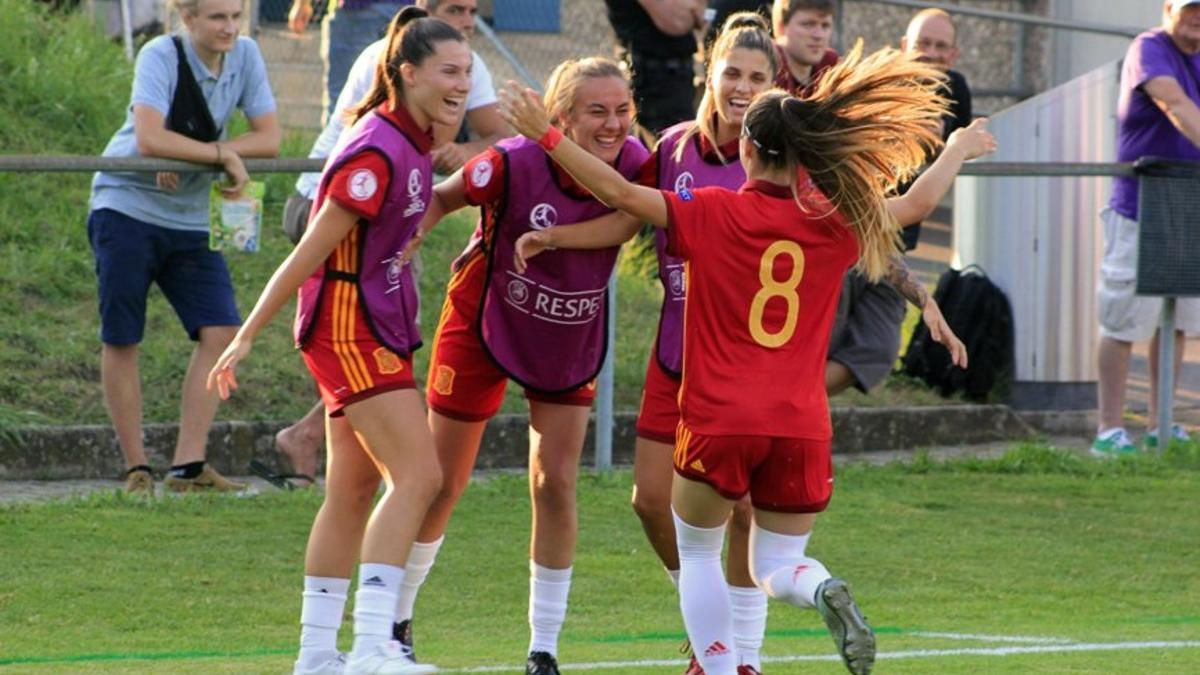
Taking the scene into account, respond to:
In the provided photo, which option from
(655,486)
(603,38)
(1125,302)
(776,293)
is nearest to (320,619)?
(655,486)

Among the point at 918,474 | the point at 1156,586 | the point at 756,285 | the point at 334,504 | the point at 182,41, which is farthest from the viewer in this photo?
the point at 918,474

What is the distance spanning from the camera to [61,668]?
7.11 meters

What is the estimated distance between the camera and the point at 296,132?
50.2 ft

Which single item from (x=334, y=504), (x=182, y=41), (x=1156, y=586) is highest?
(x=182, y=41)

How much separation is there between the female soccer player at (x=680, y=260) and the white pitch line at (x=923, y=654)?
347 mm

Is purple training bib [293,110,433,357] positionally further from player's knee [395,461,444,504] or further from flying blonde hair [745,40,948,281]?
flying blonde hair [745,40,948,281]

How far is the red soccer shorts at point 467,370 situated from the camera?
23.6 ft

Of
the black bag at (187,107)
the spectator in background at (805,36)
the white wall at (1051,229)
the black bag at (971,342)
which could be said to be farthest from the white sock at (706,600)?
the white wall at (1051,229)

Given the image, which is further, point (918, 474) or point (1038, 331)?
point (1038, 331)

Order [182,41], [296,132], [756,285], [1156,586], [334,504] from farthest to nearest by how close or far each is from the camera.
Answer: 1. [296,132]
2. [182,41]
3. [1156,586]
4. [334,504]
5. [756,285]

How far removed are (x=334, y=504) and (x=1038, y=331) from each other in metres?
7.30

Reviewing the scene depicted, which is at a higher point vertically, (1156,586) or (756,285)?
(756,285)

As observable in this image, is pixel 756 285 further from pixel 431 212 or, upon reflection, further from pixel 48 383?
pixel 48 383

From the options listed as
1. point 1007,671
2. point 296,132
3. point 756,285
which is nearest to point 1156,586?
point 1007,671
